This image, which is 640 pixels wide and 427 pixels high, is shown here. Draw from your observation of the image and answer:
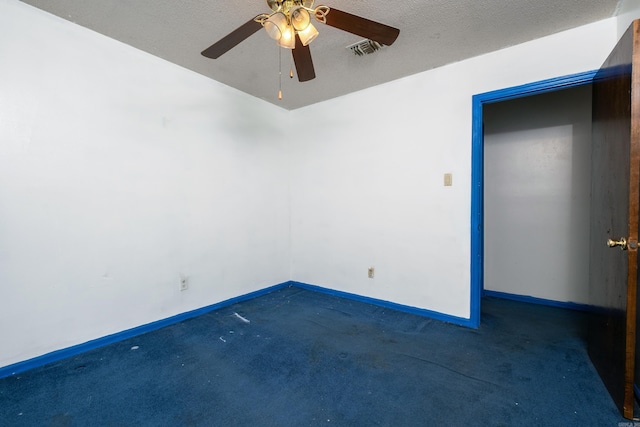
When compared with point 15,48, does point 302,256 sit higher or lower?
lower

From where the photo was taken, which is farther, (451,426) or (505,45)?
(505,45)

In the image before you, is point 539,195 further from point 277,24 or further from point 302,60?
point 277,24

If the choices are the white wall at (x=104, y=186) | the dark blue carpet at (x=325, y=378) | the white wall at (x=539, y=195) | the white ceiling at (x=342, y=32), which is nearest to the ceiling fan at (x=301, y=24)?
the white ceiling at (x=342, y=32)

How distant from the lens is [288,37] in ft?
4.86

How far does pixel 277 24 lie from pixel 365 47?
112 centimetres

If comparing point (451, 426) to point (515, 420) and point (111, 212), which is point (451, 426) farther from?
point (111, 212)

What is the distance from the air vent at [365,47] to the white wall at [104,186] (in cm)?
148

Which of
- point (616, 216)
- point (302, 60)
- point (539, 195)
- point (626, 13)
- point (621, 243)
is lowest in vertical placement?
point (621, 243)

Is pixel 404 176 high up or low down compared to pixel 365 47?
down

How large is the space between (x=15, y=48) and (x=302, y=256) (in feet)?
10.1

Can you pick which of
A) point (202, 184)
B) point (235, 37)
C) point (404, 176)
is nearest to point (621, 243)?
point (404, 176)

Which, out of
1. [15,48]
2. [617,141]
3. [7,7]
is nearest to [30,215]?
[15,48]

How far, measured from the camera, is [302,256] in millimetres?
3758

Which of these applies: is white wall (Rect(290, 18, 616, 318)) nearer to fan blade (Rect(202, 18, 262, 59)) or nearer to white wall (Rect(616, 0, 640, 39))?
white wall (Rect(616, 0, 640, 39))
